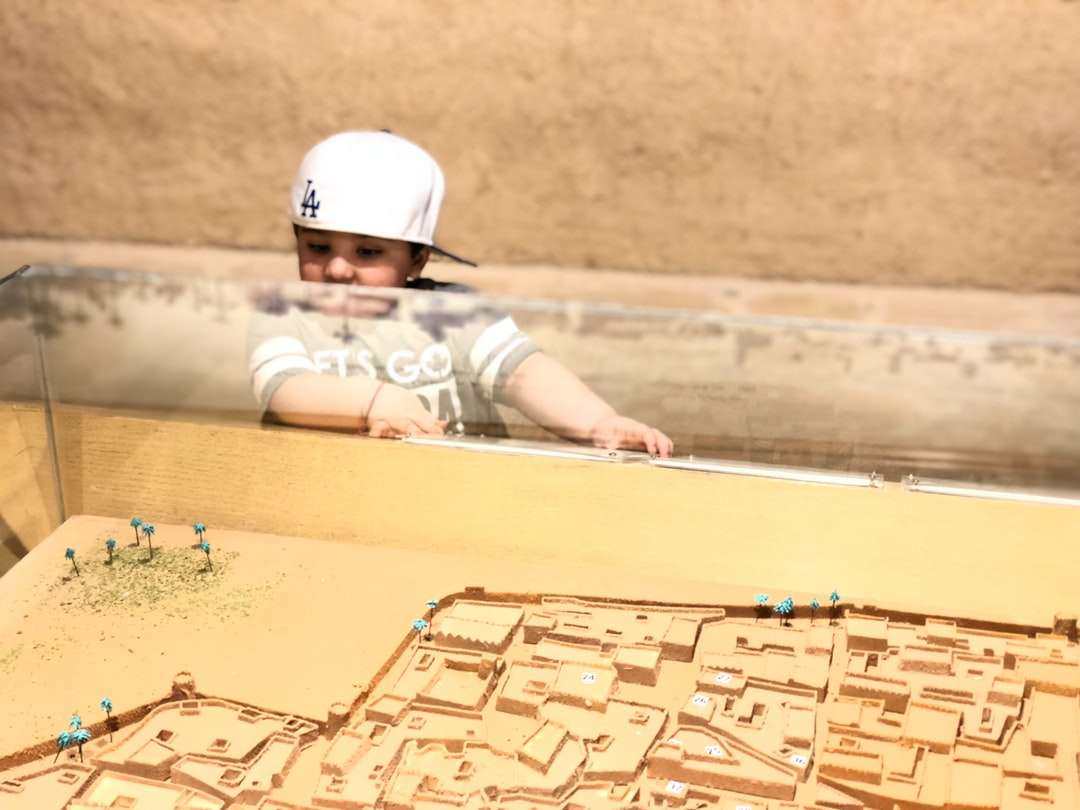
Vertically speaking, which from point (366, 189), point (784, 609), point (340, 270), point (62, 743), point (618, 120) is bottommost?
point (62, 743)

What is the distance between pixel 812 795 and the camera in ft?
4.39

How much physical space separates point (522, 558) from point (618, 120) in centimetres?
310

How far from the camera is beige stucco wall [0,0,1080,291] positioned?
4.50 m

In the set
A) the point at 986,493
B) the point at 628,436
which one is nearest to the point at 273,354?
the point at 628,436

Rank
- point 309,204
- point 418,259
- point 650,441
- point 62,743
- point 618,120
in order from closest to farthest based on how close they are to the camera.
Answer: point 62,743, point 650,441, point 309,204, point 418,259, point 618,120

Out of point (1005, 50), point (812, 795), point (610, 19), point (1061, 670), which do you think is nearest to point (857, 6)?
point (1005, 50)

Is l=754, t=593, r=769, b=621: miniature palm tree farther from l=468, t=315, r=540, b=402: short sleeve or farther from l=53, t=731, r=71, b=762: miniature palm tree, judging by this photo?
l=53, t=731, r=71, b=762: miniature palm tree

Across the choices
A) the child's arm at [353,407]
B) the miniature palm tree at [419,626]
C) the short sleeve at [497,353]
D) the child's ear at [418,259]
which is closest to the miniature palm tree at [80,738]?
the miniature palm tree at [419,626]

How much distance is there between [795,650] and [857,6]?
336 cm

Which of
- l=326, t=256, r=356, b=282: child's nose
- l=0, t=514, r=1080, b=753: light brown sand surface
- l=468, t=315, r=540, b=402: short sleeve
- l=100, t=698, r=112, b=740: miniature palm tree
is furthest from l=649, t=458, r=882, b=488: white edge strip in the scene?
l=100, t=698, r=112, b=740: miniature palm tree

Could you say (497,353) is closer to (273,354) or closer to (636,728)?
(273,354)

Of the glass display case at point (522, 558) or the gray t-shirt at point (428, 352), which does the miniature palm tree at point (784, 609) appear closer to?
the glass display case at point (522, 558)

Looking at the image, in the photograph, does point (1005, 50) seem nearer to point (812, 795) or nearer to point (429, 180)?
point (429, 180)

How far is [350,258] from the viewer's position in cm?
218
